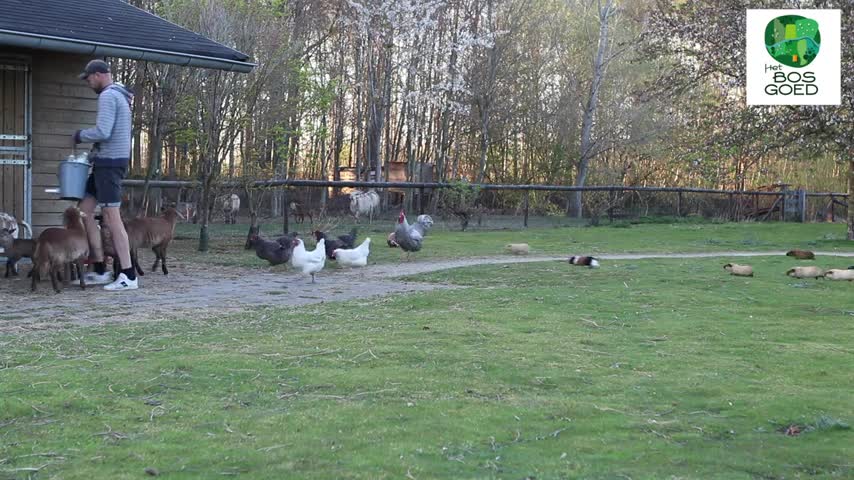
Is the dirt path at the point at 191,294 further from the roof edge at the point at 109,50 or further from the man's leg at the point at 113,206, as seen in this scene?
the roof edge at the point at 109,50

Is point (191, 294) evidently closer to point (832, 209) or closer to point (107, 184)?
point (107, 184)

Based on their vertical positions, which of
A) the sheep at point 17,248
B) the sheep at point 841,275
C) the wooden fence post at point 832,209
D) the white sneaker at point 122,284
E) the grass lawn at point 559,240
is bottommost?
the white sneaker at point 122,284

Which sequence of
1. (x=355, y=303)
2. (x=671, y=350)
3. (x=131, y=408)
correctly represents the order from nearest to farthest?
(x=131, y=408)
(x=671, y=350)
(x=355, y=303)

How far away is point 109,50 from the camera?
412 inches

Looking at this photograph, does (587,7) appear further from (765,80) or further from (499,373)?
(499,373)

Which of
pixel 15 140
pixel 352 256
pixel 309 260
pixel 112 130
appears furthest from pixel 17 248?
pixel 352 256

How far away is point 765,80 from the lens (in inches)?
744

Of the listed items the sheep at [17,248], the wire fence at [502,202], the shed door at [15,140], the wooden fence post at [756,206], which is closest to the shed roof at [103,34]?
the shed door at [15,140]

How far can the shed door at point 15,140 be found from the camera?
37.1 ft

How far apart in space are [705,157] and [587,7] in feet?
49.8

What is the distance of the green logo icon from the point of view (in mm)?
18500

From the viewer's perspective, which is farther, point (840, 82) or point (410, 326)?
point (840, 82)

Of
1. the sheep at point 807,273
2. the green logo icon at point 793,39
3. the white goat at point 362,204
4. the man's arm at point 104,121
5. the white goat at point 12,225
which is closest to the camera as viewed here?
the man's arm at point 104,121

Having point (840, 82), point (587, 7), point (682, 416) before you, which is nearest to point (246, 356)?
point (682, 416)
